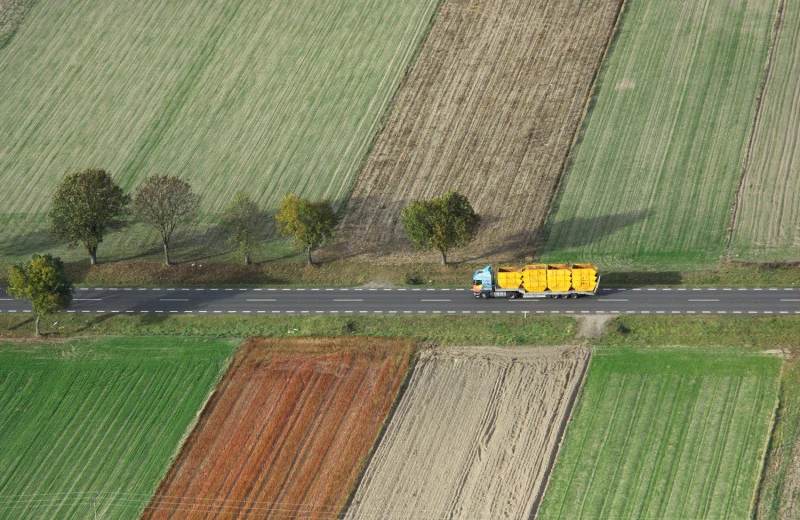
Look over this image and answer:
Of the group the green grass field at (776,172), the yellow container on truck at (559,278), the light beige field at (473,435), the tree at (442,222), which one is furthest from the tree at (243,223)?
the green grass field at (776,172)

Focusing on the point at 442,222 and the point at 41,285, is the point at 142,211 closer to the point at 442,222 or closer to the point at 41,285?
the point at 41,285

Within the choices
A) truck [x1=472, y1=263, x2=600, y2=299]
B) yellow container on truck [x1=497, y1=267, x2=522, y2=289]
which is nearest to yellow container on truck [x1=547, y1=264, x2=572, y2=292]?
truck [x1=472, y1=263, x2=600, y2=299]

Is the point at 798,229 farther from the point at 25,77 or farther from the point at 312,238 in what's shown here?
the point at 25,77

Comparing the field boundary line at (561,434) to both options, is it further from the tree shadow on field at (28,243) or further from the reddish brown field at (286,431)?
the tree shadow on field at (28,243)

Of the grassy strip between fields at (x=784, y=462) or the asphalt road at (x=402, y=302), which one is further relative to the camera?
the asphalt road at (x=402, y=302)

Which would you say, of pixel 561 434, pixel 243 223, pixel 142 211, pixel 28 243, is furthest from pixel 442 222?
pixel 28 243

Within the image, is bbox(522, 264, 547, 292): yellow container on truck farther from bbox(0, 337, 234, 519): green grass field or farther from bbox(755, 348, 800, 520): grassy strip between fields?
bbox(0, 337, 234, 519): green grass field

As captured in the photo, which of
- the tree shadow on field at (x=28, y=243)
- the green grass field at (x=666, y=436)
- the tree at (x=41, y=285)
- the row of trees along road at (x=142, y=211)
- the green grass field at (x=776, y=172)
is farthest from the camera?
the tree shadow on field at (x=28, y=243)
